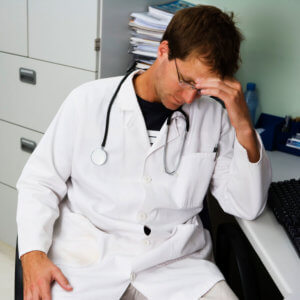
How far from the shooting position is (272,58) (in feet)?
6.31

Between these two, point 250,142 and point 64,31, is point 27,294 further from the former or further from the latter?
point 64,31

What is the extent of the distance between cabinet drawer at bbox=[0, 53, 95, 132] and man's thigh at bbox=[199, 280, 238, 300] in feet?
3.14

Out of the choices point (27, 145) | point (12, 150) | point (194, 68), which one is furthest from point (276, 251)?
point (12, 150)

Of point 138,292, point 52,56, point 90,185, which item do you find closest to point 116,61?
point 52,56

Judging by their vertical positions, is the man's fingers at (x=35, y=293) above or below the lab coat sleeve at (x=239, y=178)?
below

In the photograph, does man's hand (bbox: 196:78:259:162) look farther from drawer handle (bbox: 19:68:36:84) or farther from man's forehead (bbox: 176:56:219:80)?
drawer handle (bbox: 19:68:36:84)

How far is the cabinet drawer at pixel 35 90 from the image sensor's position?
1758mm

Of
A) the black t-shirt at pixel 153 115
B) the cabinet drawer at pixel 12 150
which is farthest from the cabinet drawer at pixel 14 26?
the black t-shirt at pixel 153 115

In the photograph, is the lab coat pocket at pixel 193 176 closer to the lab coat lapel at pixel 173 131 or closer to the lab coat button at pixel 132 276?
the lab coat lapel at pixel 173 131

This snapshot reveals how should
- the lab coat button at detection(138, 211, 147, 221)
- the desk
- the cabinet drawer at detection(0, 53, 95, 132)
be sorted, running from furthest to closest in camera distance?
the cabinet drawer at detection(0, 53, 95, 132) → the lab coat button at detection(138, 211, 147, 221) → the desk

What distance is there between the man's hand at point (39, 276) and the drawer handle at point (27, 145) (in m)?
0.90

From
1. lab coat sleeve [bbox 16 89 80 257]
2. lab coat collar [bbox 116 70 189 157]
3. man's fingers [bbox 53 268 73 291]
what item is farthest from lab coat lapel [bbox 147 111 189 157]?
Result: man's fingers [bbox 53 268 73 291]

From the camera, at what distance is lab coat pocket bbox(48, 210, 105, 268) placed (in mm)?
1231

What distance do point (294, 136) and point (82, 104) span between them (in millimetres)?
1069
